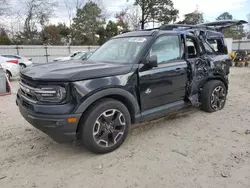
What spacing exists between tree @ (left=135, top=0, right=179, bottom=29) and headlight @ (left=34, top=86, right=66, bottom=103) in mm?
26860

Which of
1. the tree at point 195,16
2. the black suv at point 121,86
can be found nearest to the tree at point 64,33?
the tree at point 195,16

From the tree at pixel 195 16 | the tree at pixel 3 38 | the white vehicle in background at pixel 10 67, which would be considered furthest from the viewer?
the tree at pixel 195 16

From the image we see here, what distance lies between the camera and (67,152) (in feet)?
9.84

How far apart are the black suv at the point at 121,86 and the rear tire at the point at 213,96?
0.02 metres

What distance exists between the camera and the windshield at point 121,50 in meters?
3.29

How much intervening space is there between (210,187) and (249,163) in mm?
863

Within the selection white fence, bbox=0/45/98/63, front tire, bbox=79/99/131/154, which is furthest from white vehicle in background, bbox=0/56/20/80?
white fence, bbox=0/45/98/63

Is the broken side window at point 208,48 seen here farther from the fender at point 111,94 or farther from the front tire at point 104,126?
the front tire at point 104,126

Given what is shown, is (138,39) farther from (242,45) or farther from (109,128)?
(242,45)

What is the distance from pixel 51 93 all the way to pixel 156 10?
28.0 meters

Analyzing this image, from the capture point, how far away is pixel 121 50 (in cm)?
359

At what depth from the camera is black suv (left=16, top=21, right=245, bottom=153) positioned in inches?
98.7

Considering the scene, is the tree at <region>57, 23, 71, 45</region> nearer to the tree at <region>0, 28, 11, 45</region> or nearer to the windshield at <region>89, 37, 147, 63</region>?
the tree at <region>0, 28, 11, 45</region>

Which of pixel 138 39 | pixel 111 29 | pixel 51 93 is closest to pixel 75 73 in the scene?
pixel 51 93
